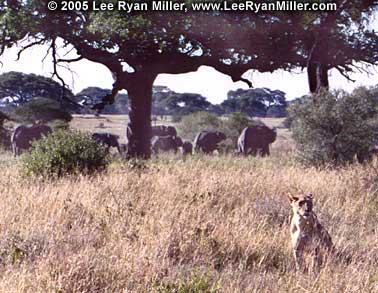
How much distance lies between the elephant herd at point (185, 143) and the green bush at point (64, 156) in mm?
10503

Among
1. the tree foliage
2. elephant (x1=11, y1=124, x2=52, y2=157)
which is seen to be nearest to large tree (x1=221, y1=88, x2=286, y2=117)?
the tree foliage

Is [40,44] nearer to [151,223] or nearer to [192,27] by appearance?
[192,27]

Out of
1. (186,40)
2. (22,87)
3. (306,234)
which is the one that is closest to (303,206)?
(306,234)

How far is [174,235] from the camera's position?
19.0 ft

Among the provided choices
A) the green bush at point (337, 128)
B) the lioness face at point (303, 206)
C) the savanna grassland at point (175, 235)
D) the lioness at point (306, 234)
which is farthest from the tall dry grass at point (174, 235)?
Answer: the green bush at point (337, 128)

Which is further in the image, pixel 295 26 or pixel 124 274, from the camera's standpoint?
pixel 295 26

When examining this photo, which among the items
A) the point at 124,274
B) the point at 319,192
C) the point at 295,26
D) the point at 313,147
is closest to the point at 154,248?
the point at 124,274

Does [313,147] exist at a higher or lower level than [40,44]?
lower

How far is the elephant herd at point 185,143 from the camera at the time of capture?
24641 millimetres

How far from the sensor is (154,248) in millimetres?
5301

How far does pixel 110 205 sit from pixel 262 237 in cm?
229

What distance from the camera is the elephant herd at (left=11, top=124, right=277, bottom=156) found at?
80.8ft

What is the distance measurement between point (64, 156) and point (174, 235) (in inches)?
227

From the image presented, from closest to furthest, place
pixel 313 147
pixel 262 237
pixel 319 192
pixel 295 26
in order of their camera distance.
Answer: pixel 262 237 → pixel 319 192 → pixel 313 147 → pixel 295 26
